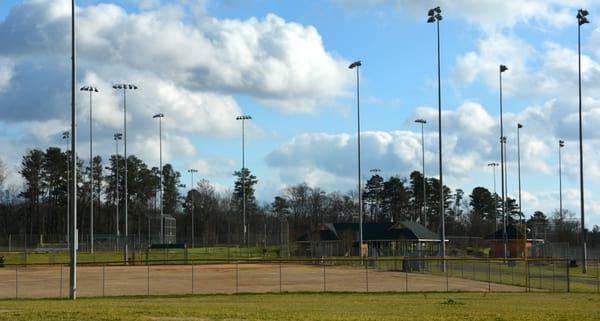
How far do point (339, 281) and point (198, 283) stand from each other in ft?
31.6

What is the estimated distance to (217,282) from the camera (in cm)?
5409

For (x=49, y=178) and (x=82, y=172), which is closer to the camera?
(x=49, y=178)

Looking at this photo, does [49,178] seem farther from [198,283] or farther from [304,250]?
[198,283]

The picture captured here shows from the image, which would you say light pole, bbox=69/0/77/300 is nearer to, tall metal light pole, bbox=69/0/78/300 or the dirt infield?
tall metal light pole, bbox=69/0/78/300

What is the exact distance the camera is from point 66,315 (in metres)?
18.8

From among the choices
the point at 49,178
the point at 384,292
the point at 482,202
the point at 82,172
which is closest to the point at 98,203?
the point at 82,172

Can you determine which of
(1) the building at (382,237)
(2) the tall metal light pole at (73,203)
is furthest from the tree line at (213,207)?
(2) the tall metal light pole at (73,203)

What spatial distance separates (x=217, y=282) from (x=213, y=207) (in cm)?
12032

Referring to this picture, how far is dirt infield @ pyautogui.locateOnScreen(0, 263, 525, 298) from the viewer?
150 feet

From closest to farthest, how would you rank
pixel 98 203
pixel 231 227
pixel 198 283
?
pixel 198 283
pixel 98 203
pixel 231 227

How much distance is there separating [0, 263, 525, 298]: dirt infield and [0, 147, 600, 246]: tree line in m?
59.2

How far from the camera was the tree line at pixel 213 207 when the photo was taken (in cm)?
13938

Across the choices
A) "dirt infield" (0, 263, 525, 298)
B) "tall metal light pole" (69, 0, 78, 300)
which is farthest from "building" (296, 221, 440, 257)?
"tall metal light pole" (69, 0, 78, 300)

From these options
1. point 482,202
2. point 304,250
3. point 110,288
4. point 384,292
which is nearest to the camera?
point 384,292
